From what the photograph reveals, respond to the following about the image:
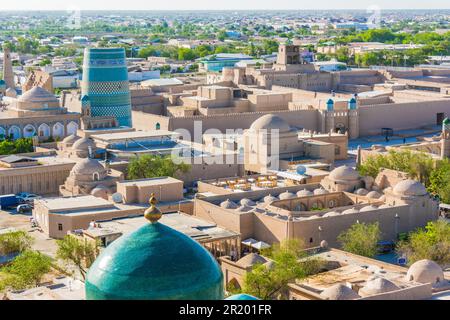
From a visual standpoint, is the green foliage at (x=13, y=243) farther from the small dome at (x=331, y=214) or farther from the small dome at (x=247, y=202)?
the small dome at (x=331, y=214)

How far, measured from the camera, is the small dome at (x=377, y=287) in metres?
14.9

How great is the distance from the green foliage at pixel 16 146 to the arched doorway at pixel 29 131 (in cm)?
Result: 163

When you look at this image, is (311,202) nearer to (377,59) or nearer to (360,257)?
(360,257)

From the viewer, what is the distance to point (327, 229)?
66.0ft

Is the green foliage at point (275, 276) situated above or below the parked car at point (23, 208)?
above

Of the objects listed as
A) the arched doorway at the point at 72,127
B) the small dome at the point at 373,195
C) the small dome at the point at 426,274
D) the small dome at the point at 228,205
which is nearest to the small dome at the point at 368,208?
the small dome at the point at 373,195

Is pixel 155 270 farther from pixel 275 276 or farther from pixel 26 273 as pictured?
pixel 26 273

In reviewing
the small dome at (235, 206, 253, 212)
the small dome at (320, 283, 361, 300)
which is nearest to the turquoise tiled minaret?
the small dome at (235, 206, 253, 212)

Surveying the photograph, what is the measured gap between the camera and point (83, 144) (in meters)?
28.4

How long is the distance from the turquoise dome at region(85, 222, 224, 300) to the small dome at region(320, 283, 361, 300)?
620cm

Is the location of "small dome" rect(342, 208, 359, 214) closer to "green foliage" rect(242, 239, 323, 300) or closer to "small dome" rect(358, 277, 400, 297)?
"green foliage" rect(242, 239, 323, 300)

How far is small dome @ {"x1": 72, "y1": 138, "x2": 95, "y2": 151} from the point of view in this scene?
92.6 ft

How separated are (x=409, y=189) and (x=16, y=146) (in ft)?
47.4
